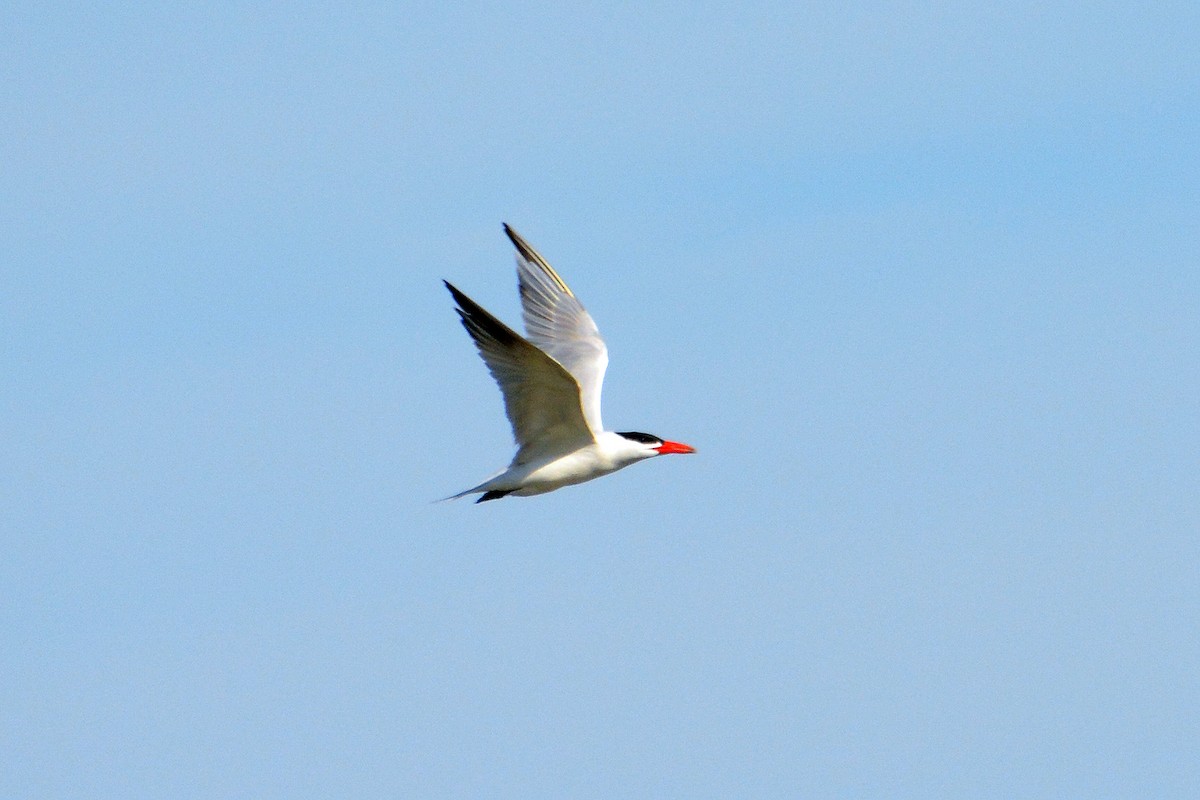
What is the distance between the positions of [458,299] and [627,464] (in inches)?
115

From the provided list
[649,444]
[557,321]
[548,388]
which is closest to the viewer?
[548,388]

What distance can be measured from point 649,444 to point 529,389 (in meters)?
1.81

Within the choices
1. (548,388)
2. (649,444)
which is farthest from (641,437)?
(548,388)

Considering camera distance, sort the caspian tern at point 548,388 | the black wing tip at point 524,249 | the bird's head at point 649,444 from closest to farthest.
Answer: the caspian tern at point 548,388, the bird's head at point 649,444, the black wing tip at point 524,249

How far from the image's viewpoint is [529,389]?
51.4ft

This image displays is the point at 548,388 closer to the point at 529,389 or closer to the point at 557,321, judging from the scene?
the point at 529,389

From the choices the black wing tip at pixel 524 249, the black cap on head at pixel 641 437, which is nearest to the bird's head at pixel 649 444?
the black cap on head at pixel 641 437

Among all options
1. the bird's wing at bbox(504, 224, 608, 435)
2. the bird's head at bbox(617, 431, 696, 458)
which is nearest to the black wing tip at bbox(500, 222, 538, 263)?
the bird's wing at bbox(504, 224, 608, 435)

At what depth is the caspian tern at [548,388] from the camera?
49.4ft

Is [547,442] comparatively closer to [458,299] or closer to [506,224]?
[458,299]

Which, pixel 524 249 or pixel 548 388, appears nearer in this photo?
pixel 548 388

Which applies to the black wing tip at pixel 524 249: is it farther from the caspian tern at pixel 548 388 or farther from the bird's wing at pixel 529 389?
the bird's wing at pixel 529 389

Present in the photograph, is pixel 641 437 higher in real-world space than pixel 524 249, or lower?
lower

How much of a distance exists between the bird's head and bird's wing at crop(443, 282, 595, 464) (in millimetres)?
525
